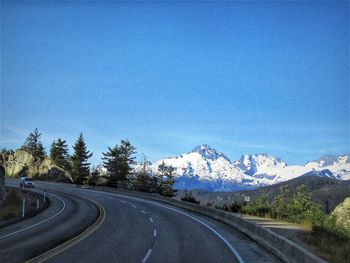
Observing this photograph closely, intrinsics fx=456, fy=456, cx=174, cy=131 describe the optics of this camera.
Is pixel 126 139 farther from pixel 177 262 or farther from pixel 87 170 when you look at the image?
pixel 177 262

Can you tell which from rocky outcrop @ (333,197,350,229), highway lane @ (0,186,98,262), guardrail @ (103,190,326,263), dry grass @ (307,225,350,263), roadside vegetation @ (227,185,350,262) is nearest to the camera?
guardrail @ (103,190,326,263)

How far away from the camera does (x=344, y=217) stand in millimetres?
34594

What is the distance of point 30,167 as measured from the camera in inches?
4006

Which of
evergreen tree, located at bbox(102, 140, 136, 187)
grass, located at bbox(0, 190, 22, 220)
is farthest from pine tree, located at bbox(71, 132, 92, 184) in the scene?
grass, located at bbox(0, 190, 22, 220)

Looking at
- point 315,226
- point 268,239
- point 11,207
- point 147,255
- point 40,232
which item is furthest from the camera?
point 11,207

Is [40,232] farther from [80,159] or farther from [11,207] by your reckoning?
[80,159]

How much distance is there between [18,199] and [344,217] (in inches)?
1203

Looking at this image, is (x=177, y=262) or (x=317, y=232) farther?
(x=317, y=232)

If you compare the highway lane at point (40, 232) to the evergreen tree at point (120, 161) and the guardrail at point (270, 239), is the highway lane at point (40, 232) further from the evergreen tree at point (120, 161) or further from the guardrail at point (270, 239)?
the evergreen tree at point (120, 161)

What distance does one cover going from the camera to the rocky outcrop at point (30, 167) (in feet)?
313

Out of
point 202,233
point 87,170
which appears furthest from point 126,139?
point 202,233

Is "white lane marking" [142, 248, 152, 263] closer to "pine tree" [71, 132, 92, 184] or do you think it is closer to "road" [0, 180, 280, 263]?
"road" [0, 180, 280, 263]

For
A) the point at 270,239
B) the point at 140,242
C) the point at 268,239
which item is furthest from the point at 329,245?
the point at 140,242

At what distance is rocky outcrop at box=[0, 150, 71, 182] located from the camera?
95.3 meters
